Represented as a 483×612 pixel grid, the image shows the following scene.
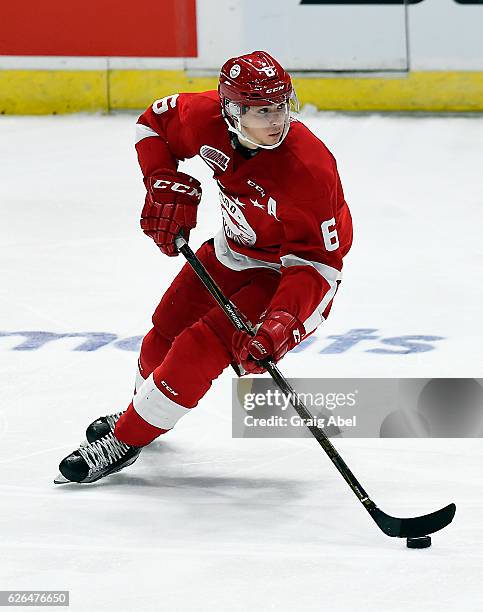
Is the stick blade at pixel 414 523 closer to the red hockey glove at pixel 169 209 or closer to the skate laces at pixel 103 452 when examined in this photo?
the skate laces at pixel 103 452

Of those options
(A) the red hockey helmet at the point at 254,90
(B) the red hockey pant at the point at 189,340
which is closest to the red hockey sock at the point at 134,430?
(B) the red hockey pant at the point at 189,340

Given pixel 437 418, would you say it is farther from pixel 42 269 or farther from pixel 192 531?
pixel 42 269

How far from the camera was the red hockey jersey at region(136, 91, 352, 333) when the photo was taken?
2.82 m

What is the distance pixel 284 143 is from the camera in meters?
2.91

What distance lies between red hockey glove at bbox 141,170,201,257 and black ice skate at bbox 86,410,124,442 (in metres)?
0.43

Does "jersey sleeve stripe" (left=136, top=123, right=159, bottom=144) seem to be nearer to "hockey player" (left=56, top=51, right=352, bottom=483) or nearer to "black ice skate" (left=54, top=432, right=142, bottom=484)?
"hockey player" (left=56, top=51, right=352, bottom=483)

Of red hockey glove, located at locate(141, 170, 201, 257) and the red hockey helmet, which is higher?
the red hockey helmet

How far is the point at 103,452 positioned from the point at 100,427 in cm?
20

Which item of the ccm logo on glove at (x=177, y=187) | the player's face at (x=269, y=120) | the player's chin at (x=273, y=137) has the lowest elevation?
the ccm logo on glove at (x=177, y=187)

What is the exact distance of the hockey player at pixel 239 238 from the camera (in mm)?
2822

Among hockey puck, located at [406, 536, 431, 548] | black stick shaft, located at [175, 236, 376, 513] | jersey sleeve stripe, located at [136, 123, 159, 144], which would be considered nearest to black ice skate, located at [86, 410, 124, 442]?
black stick shaft, located at [175, 236, 376, 513]

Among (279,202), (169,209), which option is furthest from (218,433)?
(279,202)

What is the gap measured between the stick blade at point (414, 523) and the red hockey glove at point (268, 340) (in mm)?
380

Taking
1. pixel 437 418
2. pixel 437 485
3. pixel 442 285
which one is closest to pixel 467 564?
pixel 437 485
